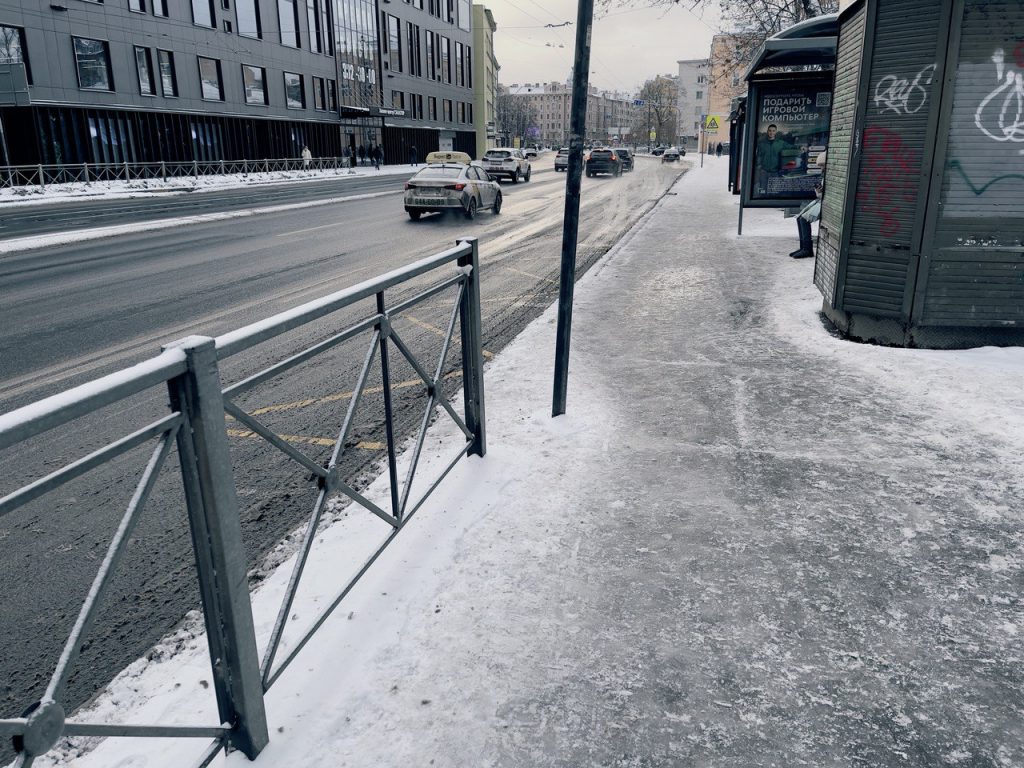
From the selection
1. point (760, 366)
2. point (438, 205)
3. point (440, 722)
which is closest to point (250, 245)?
point (438, 205)

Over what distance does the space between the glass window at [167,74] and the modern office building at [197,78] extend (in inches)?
2.1

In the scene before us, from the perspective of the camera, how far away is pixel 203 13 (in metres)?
41.3

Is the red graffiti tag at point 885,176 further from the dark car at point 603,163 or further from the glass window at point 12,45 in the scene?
Result: the dark car at point 603,163

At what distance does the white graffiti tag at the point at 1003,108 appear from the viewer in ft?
19.5

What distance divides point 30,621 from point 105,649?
42 cm

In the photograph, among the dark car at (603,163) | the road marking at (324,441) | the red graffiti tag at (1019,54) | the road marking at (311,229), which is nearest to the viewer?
the road marking at (324,441)

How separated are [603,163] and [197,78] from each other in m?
23.4

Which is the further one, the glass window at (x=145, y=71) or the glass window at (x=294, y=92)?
the glass window at (x=294, y=92)

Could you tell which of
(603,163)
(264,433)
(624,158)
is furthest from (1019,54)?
(624,158)

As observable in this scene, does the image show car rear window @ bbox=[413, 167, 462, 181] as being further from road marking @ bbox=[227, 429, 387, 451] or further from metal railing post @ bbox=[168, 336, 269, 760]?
metal railing post @ bbox=[168, 336, 269, 760]

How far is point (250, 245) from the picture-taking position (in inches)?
586

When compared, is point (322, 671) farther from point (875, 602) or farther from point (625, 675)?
point (875, 602)

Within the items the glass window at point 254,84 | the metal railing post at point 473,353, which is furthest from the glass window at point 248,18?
the metal railing post at point 473,353

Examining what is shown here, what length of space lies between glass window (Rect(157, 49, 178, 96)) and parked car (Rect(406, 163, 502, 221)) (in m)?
26.2
